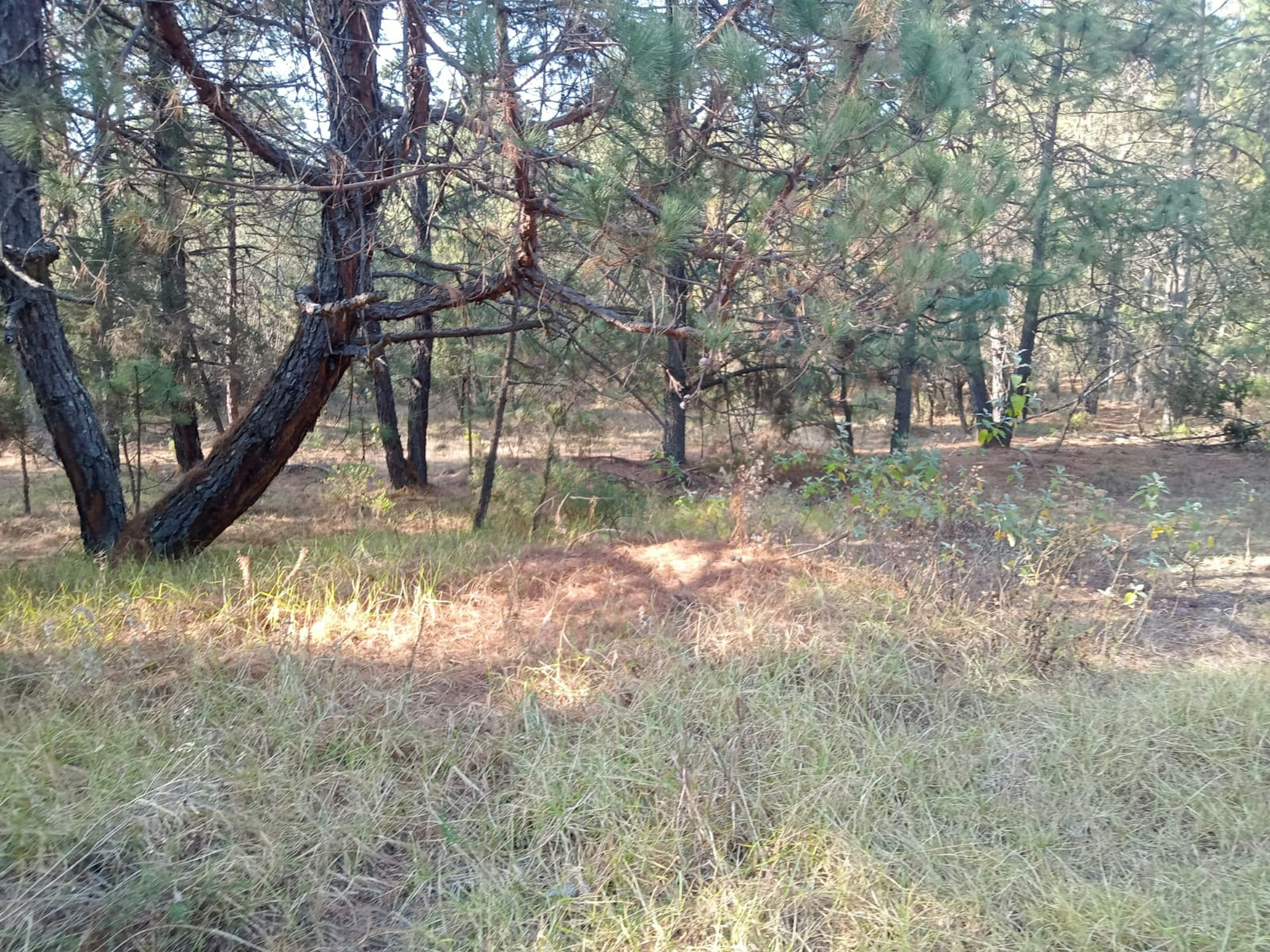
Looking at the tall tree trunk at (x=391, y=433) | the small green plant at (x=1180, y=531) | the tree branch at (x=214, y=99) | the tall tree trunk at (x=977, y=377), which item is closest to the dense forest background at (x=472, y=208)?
the tree branch at (x=214, y=99)

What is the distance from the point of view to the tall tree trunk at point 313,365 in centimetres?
518

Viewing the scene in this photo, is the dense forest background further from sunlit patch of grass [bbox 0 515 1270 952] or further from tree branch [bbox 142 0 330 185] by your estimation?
sunlit patch of grass [bbox 0 515 1270 952]

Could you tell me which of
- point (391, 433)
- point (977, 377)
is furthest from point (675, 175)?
point (977, 377)

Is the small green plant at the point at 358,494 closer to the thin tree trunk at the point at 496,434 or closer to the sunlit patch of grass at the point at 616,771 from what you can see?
the thin tree trunk at the point at 496,434

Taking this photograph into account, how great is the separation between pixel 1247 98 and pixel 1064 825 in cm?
1569

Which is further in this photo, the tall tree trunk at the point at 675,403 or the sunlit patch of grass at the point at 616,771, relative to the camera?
the tall tree trunk at the point at 675,403

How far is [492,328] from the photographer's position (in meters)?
5.60

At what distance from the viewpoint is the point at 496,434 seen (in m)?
7.79

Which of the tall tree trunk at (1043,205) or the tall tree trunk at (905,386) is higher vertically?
the tall tree trunk at (1043,205)

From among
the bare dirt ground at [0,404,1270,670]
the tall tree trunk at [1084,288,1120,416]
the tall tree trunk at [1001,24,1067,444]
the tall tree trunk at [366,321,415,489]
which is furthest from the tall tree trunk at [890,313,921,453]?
the tall tree trunk at [366,321,415,489]

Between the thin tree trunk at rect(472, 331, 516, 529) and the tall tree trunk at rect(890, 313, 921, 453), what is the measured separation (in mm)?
4753

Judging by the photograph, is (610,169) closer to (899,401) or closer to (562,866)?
(562,866)

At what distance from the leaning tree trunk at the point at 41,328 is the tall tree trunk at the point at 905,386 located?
26.6 ft

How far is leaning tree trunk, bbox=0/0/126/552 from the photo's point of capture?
552 cm
